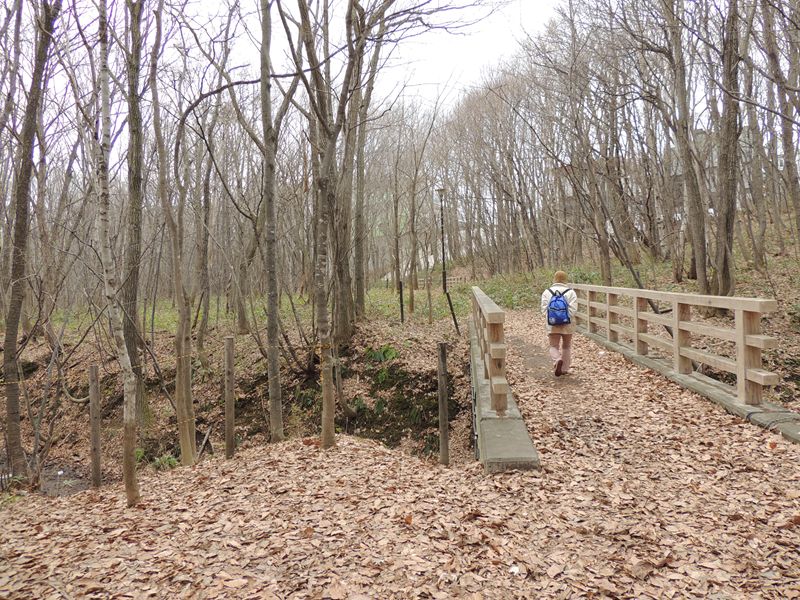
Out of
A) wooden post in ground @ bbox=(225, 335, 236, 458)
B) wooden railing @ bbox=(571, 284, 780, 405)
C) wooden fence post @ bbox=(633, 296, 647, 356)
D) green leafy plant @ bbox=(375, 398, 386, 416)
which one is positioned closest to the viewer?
wooden railing @ bbox=(571, 284, 780, 405)

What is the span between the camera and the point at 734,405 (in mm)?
4949

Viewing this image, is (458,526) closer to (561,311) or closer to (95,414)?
(561,311)

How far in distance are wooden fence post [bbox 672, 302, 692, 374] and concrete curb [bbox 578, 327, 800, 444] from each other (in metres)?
0.12

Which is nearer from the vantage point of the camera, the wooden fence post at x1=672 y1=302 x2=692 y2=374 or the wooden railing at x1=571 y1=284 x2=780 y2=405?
the wooden railing at x1=571 y1=284 x2=780 y2=405

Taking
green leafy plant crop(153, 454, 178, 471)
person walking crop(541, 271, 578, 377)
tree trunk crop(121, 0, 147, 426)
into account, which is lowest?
green leafy plant crop(153, 454, 178, 471)

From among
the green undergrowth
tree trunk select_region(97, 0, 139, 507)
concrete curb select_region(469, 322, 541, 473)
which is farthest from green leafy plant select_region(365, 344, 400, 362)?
tree trunk select_region(97, 0, 139, 507)

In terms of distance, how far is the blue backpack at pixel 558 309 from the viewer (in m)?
6.48

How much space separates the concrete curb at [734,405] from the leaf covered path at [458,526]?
4.7 inches

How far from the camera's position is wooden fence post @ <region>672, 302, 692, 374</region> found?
6.15 metres

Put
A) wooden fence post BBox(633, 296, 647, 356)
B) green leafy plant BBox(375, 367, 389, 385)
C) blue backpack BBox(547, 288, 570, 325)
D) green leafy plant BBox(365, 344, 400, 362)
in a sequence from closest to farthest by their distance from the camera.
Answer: blue backpack BBox(547, 288, 570, 325), wooden fence post BBox(633, 296, 647, 356), green leafy plant BBox(375, 367, 389, 385), green leafy plant BBox(365, 344, 400, 362)

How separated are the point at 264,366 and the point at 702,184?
10482 millimetres

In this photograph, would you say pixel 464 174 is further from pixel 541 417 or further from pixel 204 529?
pixel 204 529

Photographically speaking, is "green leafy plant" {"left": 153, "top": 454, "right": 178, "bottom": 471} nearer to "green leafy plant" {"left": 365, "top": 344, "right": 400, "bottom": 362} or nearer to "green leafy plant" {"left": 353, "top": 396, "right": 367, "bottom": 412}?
"green leafy plant" {"left": 353, "top": 396, "right": 367, "bottom": 412}

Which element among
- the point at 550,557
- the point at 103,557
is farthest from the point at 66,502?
the point at 550,557
